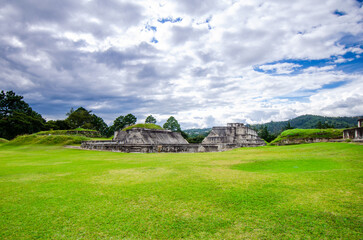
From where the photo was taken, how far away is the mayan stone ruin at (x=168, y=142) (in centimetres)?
2081

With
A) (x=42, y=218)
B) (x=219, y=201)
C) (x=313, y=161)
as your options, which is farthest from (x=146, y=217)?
(x=313, y=161)

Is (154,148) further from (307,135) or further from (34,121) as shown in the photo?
(34,121)

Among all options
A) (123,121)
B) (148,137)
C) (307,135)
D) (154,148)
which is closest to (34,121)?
(123,121)

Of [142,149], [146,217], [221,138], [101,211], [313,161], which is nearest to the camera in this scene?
[146,217]

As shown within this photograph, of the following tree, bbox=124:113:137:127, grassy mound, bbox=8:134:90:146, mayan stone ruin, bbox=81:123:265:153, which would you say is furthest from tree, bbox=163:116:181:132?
grassy mound, bbox=8:134:90:146

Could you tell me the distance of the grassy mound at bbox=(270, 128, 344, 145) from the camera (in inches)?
903

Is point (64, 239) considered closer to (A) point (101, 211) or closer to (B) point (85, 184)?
(A) point (101, 211)

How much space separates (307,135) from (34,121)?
55961 millimetres

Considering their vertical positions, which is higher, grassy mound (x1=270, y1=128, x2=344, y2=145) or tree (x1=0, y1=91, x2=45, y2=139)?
tree (x1=0, y1=91, x2=45, y2=139)

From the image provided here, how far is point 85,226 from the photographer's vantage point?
10.8 ft

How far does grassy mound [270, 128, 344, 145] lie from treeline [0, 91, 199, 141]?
1372 inches

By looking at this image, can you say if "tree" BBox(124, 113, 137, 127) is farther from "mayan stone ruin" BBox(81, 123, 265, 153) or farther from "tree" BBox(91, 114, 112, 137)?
"mayan stone ruin" BBox(81, 123, 265, 153)

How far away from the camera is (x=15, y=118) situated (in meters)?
41.8

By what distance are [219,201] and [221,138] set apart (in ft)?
105
